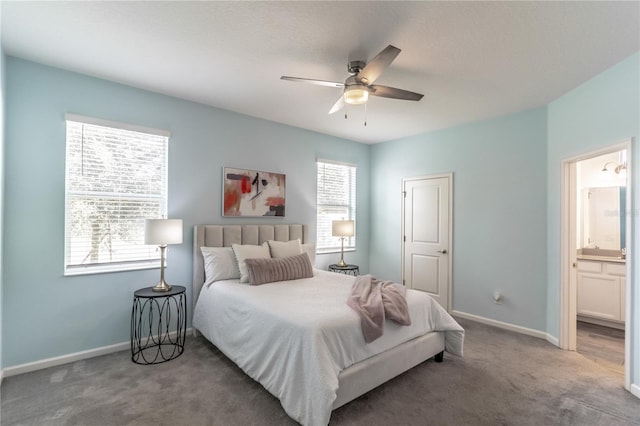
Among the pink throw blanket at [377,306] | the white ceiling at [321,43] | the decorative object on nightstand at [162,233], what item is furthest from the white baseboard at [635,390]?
the decorative object on nightstand at [162,233]

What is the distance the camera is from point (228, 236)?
378cm

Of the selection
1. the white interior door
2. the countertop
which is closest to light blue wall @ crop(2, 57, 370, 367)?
the white interior door

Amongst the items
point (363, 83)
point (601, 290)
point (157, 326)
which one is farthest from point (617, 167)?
point (157, 326)

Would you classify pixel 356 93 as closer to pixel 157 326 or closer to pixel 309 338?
pixel 309 338

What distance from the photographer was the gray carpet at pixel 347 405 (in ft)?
6.95

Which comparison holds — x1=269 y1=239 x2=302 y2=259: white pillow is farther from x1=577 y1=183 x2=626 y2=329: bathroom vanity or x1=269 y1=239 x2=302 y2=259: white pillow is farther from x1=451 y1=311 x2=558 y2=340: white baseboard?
x1=577 y1=183 x2=626 y2=329: bathroom vanity

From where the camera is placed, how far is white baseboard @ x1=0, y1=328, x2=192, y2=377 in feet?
8.57

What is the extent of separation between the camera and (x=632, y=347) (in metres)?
2.45

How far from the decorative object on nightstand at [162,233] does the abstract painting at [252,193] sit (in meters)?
0.83

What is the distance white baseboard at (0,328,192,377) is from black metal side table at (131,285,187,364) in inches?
6.1

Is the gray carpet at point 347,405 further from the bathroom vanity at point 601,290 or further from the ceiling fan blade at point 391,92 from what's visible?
the ceiling fan blade at point 391,92

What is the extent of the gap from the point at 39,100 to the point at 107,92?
21.5 inches

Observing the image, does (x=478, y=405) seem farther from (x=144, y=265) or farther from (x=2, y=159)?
(x=2, y=159)

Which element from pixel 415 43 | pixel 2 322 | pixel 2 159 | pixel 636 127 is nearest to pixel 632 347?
pixel 636 127
